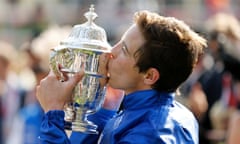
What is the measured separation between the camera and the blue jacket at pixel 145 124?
12.1 ft

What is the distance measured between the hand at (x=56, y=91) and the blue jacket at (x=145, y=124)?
0.05 metres

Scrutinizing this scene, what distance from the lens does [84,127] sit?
3.90 meters

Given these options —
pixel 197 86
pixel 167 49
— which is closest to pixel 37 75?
pixel 197 86

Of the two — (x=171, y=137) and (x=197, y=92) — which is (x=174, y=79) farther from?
(x=197, y=92)

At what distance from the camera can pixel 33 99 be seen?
802 centimetres

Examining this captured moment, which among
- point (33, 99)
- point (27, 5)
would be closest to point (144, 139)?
point (33, 99)

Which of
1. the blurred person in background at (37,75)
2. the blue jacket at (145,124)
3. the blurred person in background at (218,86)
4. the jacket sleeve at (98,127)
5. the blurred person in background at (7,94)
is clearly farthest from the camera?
Answer: the blurred person in background at (7,94)

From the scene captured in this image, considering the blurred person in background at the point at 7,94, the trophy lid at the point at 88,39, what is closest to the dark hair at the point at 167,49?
the trophy lid at the point at 88,39

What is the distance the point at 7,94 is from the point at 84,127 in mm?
6388

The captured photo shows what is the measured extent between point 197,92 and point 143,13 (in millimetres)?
4994

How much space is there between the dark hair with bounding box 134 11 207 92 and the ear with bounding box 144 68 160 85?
12 millimetres

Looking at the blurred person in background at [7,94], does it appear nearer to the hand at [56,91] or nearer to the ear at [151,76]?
the hand at [56,91]

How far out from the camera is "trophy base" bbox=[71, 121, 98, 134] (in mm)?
3895

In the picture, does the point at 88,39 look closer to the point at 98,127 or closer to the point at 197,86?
the point at 98,127
